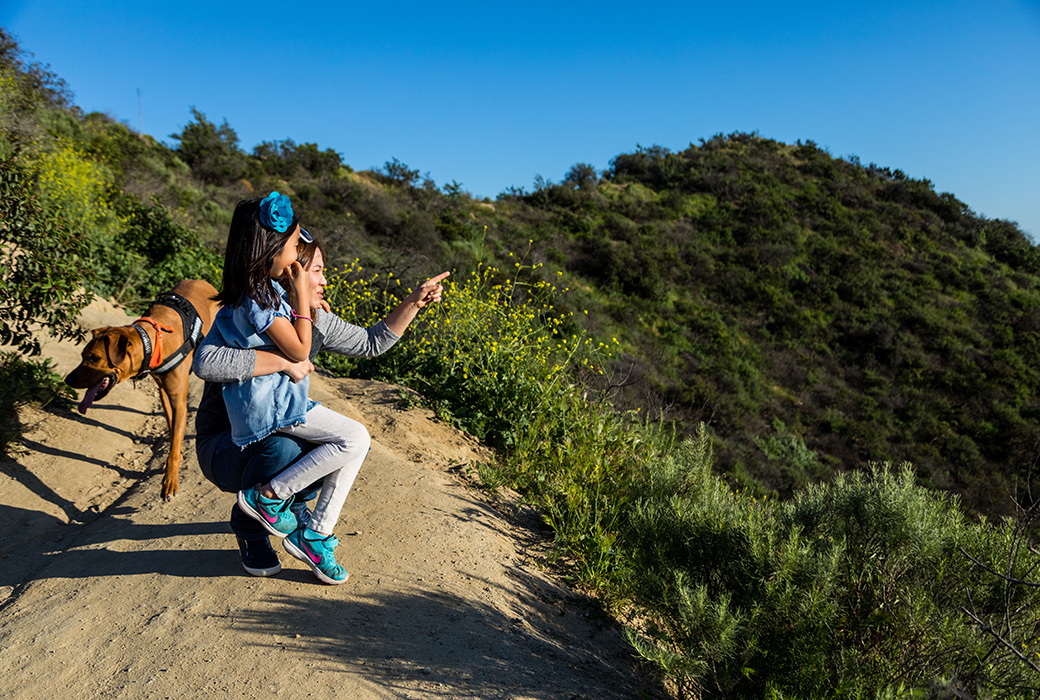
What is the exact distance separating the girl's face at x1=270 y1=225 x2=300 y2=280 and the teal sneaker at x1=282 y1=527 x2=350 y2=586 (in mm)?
1073

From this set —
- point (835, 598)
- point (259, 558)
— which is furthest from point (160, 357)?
point (835, 598)

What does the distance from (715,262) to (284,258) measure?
676 inches

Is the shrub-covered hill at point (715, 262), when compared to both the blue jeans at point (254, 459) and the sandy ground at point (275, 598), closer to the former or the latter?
the sandy ground at point (275, 598)

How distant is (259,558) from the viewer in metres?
2.59

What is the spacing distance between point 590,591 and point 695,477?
3.19ft

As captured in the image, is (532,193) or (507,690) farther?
(532,193)

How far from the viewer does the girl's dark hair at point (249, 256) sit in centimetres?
210

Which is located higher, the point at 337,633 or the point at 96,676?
the point at 337,633

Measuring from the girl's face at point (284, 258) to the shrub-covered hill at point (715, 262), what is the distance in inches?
121

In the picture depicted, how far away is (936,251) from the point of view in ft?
64.0

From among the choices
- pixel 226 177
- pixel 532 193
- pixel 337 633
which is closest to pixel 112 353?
pixel 337 633

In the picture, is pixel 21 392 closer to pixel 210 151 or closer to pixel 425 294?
pixel 425 294

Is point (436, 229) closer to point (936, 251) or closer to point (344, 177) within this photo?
point (344, 177)

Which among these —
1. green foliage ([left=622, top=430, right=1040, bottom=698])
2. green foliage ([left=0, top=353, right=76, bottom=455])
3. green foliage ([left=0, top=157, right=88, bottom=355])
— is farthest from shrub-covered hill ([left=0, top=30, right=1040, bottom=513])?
green foliage ([left=622, top=430, right=1040, bottom=698])
